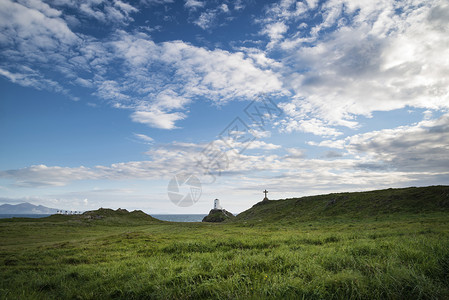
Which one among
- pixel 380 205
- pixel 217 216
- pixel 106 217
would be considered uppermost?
pixel 380 205

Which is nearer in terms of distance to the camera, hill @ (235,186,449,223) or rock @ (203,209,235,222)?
hill @ (235,186,449,223)

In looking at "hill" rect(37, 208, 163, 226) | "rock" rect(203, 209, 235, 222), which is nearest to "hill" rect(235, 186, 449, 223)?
"rock" rect(203, 209, 235, 222)

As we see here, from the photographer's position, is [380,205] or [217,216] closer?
[380,205]

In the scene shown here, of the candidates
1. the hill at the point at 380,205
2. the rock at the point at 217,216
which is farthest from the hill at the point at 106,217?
the hill at the point at 380,205

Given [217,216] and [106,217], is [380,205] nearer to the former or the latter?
[217,216]

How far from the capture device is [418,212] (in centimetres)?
3225

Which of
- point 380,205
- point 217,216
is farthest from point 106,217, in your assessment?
point 380,205

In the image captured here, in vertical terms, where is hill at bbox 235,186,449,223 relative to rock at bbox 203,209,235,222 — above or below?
above

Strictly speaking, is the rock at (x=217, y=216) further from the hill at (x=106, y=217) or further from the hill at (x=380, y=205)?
the hill at (x=380, y=205)

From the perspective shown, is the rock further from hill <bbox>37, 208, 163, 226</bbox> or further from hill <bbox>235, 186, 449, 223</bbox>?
hill <bbox>235, 186, 449, 223</bbox>

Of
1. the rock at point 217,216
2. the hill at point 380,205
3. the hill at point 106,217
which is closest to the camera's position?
the hill at point 380,205

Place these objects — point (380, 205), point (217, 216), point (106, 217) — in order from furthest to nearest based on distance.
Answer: point (217, 216) → point (106, 217) → point (380, 205)

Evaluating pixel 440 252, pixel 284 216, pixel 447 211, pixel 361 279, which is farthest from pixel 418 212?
pixel 361 279

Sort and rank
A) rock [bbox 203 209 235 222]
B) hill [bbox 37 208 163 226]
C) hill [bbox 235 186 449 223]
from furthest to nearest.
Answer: rock [bbox 203 209 235 222] → hill [bbox 37 208 163 226] → hill [bbox 235 186 449 223]
